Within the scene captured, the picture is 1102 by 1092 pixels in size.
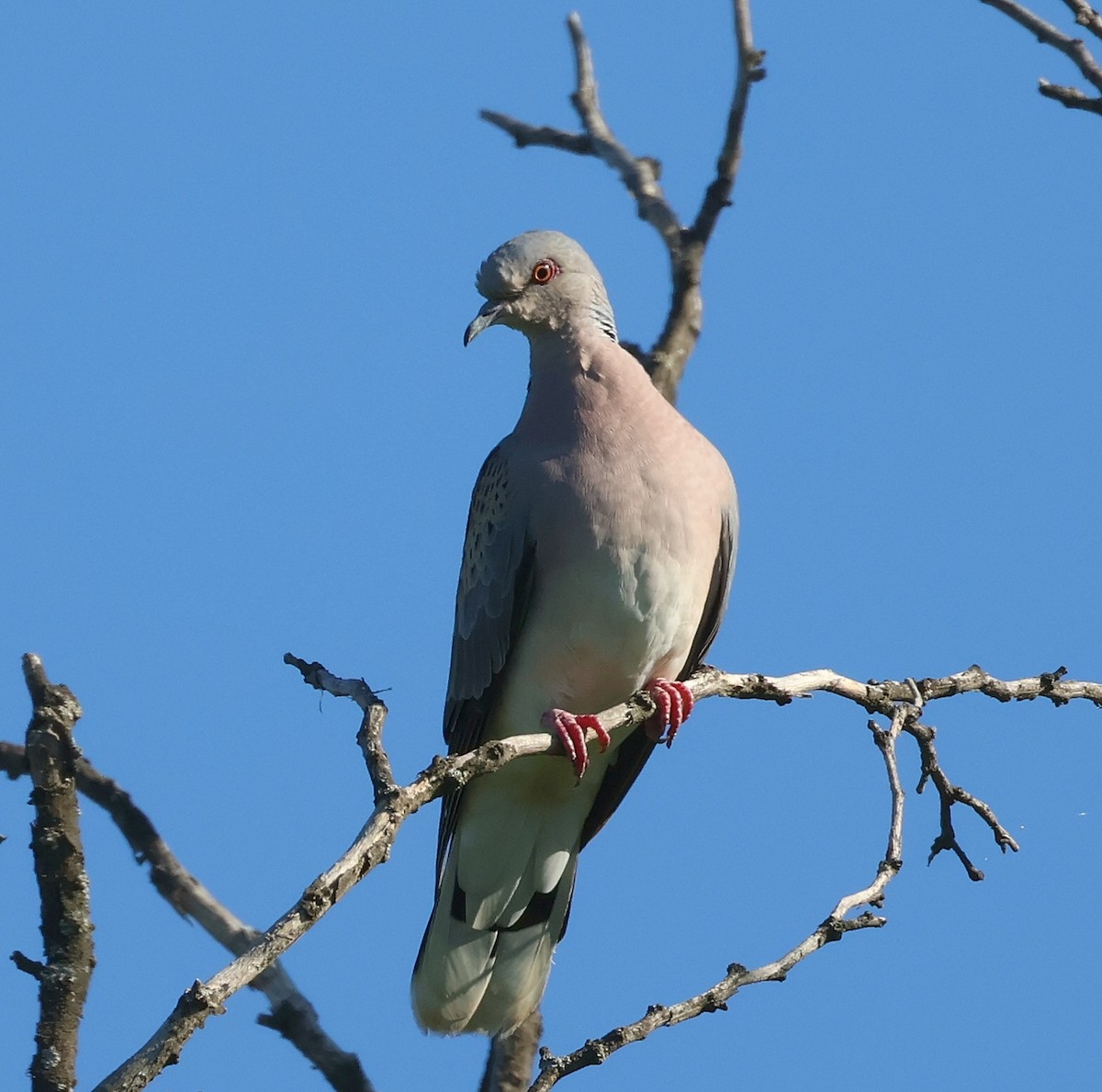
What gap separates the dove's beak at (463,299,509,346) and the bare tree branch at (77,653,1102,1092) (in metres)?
1.33

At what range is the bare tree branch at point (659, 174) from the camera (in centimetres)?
582

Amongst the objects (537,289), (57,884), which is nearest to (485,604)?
(537,289)

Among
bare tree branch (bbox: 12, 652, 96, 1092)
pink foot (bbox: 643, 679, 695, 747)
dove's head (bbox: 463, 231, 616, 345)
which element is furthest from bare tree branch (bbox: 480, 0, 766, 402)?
bare tree branch (bbox: 12, 652, 96, 1092)

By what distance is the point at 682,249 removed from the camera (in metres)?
6.04

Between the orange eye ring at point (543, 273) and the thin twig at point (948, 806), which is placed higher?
the orange eye ring at point (543, 273)

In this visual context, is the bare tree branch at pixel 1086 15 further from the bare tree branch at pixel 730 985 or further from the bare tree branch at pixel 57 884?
the bare tree branch at pixel 57 884

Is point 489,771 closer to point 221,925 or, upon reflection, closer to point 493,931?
point 221,925

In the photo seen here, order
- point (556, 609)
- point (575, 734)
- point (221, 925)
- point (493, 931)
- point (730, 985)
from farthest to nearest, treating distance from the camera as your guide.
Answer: point (493, 931) < point (556, 609) < point (575, 734) < point (221, 925) < point (730, 985)

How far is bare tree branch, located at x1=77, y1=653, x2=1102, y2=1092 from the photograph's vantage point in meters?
2.46

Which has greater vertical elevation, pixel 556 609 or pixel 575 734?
pixel 556 609

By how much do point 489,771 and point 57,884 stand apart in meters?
0.97

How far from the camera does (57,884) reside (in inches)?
133

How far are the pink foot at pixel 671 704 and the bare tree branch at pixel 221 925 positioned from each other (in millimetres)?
1315

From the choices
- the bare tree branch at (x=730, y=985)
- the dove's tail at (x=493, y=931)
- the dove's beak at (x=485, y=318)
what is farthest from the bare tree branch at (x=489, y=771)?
the dove's beak at (x=485, y=318)
